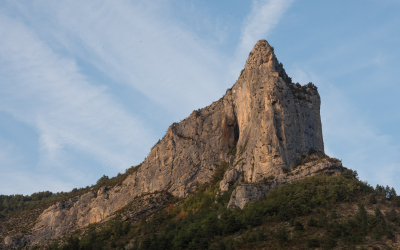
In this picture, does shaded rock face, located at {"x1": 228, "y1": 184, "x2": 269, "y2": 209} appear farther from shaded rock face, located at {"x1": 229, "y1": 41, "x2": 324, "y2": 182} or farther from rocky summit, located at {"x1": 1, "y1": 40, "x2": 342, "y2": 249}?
shaded rock face, located at {"x1": 229, "y1": 41, "x2": 324, "y2": 182}

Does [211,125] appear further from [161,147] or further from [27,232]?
[27,232]

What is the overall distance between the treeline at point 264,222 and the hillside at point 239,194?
17cm

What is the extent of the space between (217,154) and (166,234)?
27461mm

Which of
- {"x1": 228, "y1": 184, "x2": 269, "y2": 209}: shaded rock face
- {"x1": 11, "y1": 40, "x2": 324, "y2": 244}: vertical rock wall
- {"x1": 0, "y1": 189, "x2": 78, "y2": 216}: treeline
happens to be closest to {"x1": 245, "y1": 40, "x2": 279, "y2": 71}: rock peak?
{"x1": 11, "y1": 40, "x2": 324, "y2": 244}: vertical rock wall

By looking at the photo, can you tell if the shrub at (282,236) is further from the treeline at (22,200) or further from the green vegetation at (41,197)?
the treeline at (22,200)

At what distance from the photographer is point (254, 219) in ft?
189

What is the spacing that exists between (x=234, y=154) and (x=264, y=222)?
2984 cm

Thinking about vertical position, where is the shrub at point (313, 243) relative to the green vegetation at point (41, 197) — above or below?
below

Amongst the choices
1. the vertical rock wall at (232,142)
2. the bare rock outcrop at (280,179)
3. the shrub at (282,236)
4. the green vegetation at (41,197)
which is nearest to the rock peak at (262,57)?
the vertical rock wall at (232,142)

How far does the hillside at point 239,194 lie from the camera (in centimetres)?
5425

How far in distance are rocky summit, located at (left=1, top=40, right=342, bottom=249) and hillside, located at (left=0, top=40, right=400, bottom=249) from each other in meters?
0.21

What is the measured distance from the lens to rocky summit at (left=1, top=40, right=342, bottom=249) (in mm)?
70875

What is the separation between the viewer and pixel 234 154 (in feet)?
286

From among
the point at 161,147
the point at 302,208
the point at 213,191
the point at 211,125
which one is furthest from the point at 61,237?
the point at 302,208
